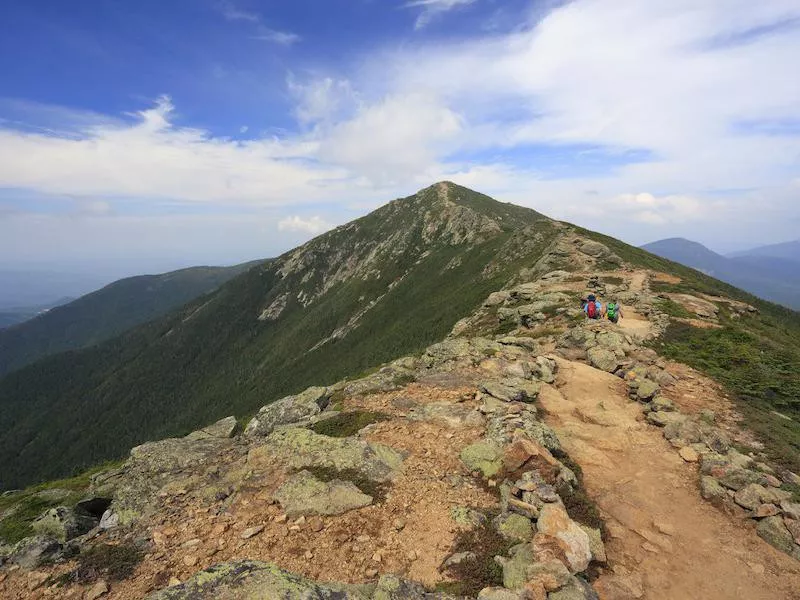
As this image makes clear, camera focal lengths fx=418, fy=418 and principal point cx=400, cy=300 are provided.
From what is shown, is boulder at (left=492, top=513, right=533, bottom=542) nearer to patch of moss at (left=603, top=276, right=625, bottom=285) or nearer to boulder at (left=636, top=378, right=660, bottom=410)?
boulder at (left=636, top=378, right=660, bottom=410)

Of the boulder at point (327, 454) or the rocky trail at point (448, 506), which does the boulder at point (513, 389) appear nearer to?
the rocky trail at point (448, 506)

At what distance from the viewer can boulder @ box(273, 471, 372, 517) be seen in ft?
45.7

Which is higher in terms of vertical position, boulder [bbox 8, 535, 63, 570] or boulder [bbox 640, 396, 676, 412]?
boulder [bbox 640, 396, 676, 412]

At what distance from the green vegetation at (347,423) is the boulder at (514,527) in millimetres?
7997

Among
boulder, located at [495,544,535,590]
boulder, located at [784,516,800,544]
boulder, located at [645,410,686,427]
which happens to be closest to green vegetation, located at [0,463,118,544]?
boulder, located at [495,544,535,590]

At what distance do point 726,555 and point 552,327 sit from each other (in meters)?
23.7

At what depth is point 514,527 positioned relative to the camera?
492 inches

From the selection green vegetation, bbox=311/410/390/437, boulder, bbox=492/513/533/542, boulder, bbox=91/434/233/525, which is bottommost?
boulder, bbox=91/434/233/525

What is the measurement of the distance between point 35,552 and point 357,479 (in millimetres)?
9889

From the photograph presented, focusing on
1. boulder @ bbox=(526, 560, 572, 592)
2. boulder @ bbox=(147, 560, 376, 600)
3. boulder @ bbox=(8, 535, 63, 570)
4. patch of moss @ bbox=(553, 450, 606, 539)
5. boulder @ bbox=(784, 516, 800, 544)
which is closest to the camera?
boulder @ bbox=(147, 560, 376, 600)

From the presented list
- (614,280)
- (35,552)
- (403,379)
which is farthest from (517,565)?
(614,280)

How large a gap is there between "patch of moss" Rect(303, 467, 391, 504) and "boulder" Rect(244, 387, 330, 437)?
5992 millimetres

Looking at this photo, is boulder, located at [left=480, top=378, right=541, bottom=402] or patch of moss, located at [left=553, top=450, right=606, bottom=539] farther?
boulder, located at [left=480, top=378, right=541, bottom=402]

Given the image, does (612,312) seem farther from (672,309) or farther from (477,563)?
(477,563)
